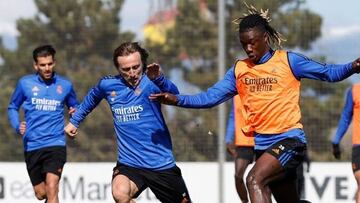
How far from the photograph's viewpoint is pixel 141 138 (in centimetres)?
889

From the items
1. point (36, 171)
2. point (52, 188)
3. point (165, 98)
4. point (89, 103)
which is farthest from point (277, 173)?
point (36, 171)

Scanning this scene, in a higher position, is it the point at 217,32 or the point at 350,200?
the point at 217,32

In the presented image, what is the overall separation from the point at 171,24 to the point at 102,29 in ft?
3.64

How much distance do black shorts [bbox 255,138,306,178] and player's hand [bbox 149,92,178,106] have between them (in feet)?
2.84

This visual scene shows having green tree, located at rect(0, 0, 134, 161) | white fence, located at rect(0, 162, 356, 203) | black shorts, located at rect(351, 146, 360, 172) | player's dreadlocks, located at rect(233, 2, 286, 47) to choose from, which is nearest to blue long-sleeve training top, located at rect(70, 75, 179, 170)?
player's dreadlocks, located at rect(233, 2, 286, 47)

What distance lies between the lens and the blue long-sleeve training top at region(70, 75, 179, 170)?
29.0 feet

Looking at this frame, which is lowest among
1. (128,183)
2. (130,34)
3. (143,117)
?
(128,183)

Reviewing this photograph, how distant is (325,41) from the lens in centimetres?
1512

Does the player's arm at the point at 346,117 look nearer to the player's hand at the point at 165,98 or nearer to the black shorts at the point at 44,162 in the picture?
the black shorts at the point at 44,162

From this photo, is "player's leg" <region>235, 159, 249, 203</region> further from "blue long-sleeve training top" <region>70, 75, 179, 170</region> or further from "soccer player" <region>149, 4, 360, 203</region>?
"soccer player" <region>149, 4, 360, 203</region>

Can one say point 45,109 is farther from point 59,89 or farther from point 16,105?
point 16,105

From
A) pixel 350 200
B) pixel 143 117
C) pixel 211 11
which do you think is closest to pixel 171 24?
pixel 211 11

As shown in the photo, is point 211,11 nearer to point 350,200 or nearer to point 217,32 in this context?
point 217,32

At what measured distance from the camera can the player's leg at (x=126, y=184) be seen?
871cm
